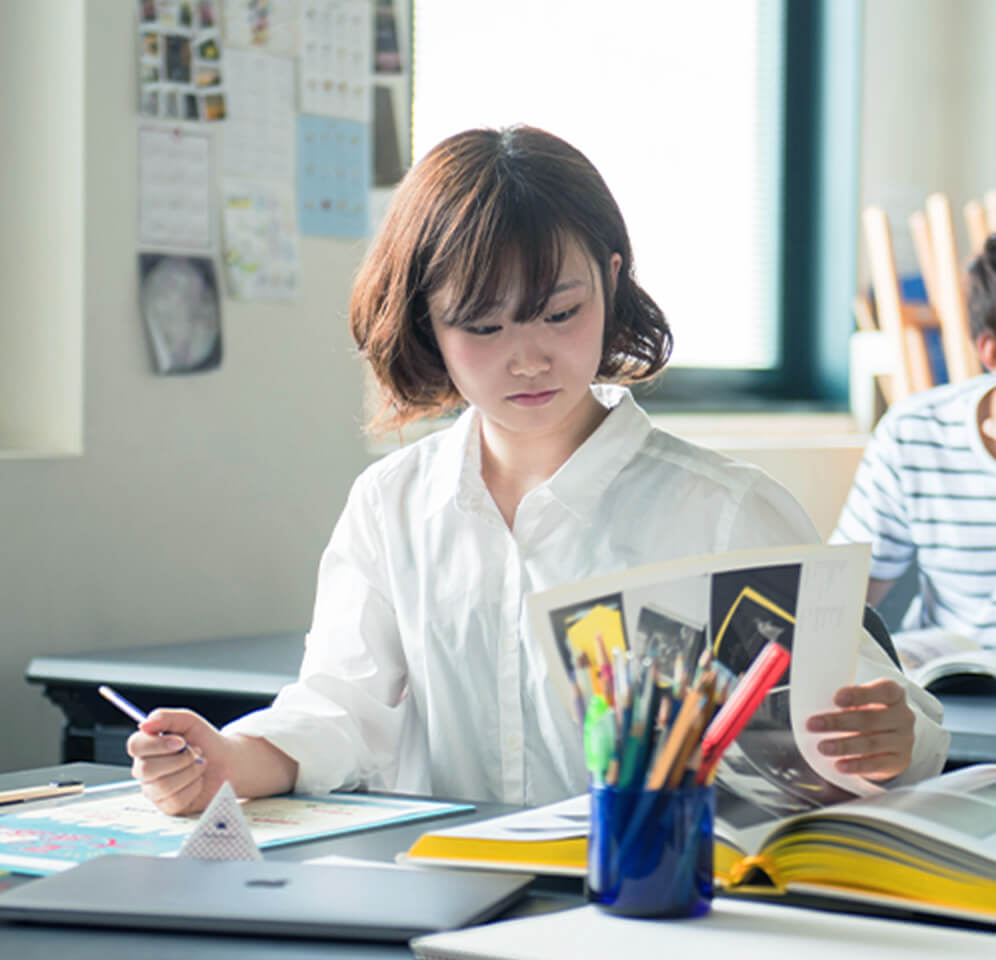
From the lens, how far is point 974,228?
140 inches

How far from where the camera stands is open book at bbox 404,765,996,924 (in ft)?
2.77

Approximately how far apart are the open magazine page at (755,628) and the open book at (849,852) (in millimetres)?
37

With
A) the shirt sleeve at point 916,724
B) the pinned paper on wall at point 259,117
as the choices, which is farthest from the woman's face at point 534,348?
the pinned paper on wall at point 259,117

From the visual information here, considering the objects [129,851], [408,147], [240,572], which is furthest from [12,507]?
[129,851]

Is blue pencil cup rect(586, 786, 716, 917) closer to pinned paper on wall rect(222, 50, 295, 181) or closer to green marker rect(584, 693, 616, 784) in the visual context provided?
green marker rect(584, 693, 616, 784)

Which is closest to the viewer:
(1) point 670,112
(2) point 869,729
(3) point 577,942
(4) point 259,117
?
(3) point 577,942

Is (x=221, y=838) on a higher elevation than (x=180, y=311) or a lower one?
lower

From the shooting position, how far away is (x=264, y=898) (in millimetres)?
834

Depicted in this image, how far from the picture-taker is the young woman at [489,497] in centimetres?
125

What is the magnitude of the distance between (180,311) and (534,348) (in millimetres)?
1072

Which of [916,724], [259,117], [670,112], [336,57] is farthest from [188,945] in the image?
[670,112]

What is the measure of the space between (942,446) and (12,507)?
1386 millimetres

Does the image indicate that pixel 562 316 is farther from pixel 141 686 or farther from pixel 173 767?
pixel 141 686

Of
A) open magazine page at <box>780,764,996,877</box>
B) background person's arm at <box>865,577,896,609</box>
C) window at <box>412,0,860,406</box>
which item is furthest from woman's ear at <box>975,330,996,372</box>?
open magazine page at <box>780,764,996,877</box>
